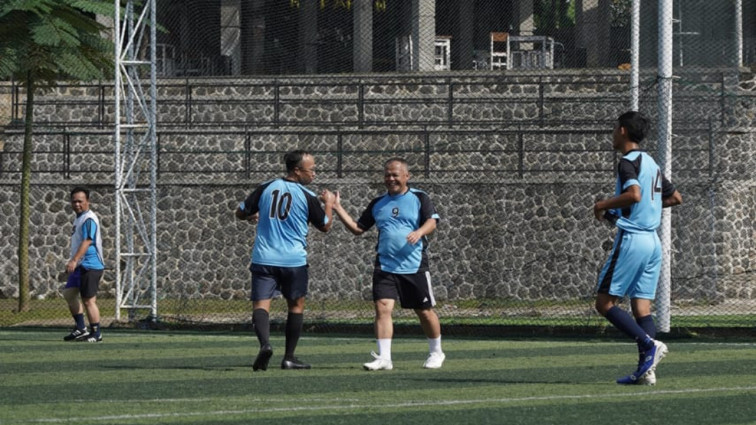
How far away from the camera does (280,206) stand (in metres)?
12.8

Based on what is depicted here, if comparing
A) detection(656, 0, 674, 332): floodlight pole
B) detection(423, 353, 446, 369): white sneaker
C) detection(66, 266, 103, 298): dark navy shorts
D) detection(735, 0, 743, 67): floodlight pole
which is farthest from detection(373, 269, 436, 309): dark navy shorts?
detection(735, 0, 743, 67): floodlight pole

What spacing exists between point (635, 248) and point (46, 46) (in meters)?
14.6

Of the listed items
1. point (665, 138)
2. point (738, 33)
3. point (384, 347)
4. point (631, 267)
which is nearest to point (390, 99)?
point (738, 33)

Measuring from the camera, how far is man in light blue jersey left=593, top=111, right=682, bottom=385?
35.3ft

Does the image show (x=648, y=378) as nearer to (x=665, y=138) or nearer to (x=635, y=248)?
(x=635, y=248)

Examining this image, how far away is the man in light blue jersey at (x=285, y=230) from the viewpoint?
42.1 feet

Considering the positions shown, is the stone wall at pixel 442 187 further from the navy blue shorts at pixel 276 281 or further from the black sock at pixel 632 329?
the black sock at pixel 632 329

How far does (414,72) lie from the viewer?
2717cm

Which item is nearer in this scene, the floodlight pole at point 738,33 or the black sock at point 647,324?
the black sock at point 647,324

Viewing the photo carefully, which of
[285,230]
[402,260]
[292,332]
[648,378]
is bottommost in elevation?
[648,378]

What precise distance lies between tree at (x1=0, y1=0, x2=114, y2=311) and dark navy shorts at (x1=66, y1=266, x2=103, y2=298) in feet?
20.1

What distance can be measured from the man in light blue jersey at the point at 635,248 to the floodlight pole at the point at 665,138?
5734mm

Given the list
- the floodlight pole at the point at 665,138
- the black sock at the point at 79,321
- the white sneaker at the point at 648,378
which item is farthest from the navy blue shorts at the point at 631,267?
the black sock at the point at 79,321

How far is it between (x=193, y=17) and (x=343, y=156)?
163 inches
